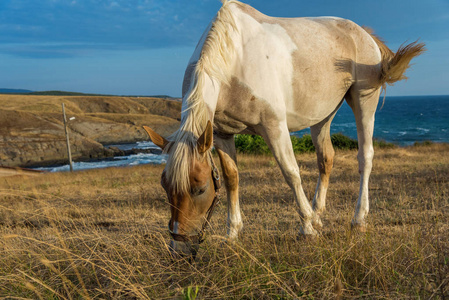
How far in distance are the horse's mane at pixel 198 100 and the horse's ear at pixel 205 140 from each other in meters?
0.05

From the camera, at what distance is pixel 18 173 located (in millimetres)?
21281

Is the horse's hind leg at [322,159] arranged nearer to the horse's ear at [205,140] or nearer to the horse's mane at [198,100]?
the horse's mane at [198,100]

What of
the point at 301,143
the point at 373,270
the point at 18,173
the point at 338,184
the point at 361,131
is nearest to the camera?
the point at 373,270

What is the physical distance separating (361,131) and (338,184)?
306 cm

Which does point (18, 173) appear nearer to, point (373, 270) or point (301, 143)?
point (301, 143)

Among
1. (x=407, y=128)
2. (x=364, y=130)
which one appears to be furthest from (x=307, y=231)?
(x=407, y=128)

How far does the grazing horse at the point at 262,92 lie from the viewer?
2.75 meters

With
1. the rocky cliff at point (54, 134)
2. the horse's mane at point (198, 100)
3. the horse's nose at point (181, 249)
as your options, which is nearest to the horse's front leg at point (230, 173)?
the horse's mane at point (198, 100)

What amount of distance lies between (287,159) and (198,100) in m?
1.27

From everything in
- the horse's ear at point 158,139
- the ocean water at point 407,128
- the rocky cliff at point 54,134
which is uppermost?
the horse's ear at point 158,139

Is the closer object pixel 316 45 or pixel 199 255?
pixel 199 255

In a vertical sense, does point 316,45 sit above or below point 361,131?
above

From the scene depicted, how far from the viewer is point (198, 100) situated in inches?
116

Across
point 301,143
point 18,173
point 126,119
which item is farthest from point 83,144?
point 301,143
